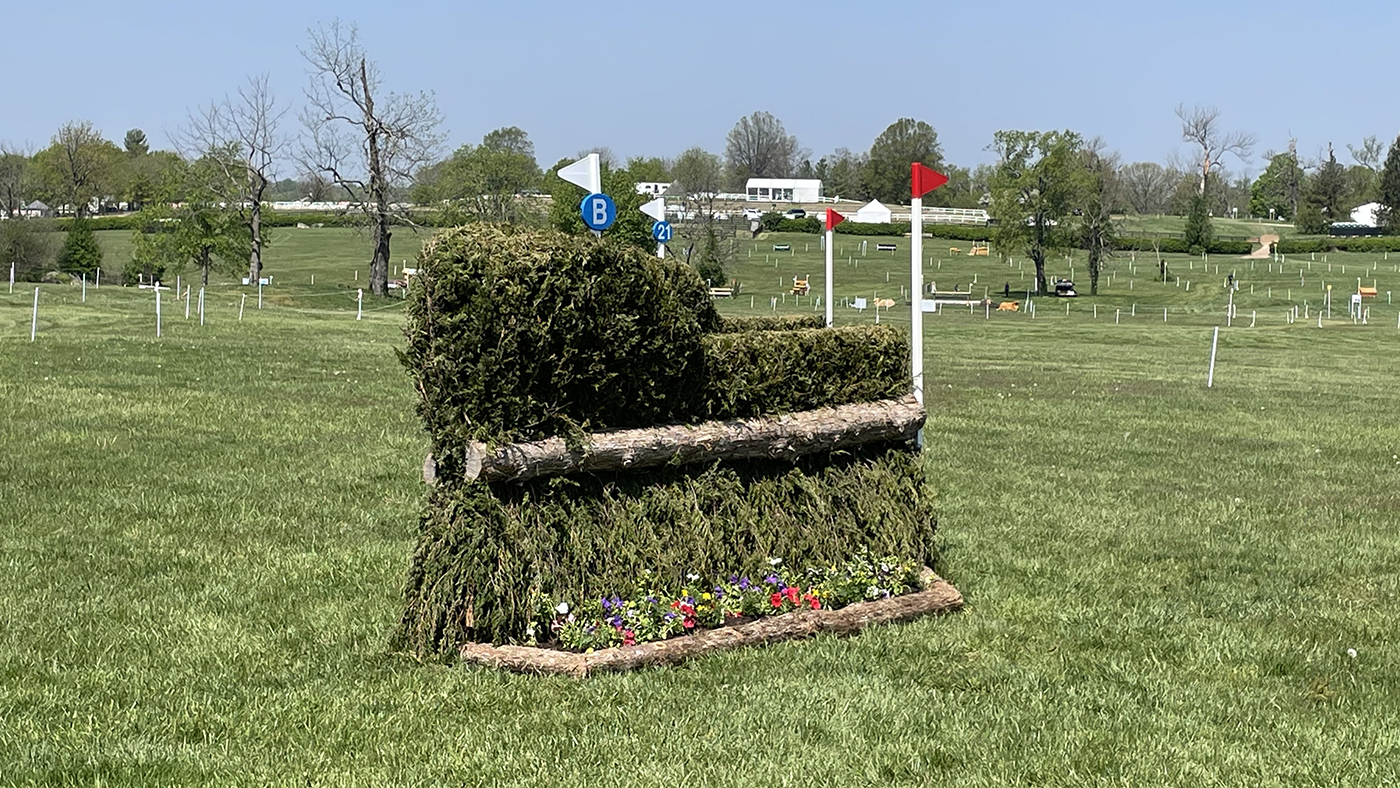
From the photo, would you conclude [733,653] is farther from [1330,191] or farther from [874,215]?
[1330,191]

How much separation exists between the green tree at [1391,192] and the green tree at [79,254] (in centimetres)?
10422

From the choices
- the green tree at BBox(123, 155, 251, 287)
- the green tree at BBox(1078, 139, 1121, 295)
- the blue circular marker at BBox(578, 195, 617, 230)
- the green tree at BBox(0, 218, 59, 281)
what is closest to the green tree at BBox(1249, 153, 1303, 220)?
the green tree at BBox(1078, 139, 1121, 295)

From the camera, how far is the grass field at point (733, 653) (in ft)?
16.2

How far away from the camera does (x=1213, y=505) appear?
11.1 meters

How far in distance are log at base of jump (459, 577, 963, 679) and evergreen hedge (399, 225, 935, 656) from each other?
210mm

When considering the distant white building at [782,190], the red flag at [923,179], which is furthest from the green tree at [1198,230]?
the red flag at [923,179]

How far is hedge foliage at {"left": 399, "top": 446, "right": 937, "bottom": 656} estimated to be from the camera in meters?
6.11

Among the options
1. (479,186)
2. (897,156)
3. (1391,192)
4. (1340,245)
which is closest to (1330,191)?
(1391,192)

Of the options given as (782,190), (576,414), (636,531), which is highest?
(782,190)

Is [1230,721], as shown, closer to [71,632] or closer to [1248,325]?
[71,632]

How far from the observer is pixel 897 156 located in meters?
143

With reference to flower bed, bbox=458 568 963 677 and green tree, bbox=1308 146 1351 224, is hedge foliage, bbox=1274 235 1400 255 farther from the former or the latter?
flower bed, bbox=458 568 963 677

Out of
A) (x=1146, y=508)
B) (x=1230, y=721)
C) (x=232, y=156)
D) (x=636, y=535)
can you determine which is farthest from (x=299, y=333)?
(x=232, y=156)

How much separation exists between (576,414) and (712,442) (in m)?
0.81
